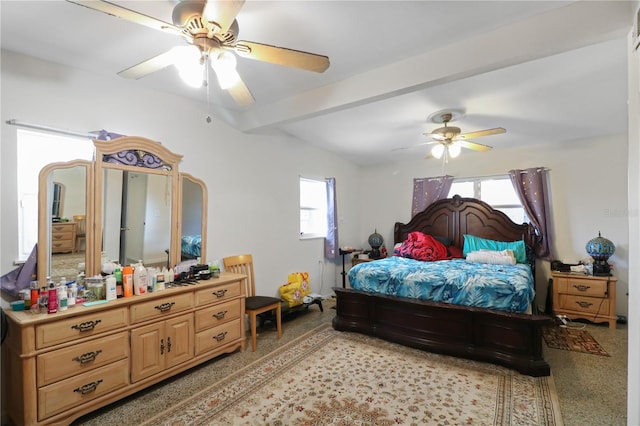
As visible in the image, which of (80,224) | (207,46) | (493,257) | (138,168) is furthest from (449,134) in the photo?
(80,224)

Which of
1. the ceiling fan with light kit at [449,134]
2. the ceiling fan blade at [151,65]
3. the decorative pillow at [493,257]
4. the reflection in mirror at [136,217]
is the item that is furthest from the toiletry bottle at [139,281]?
the decorative pillow at [493,257]

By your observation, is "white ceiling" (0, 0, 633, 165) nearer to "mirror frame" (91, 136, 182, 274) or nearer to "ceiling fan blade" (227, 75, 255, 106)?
"ceiling fan blade" (227, 75, 255, 106)

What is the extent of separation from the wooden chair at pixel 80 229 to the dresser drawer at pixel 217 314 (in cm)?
106

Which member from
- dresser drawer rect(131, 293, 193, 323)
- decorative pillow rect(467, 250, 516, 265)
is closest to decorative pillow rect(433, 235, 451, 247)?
decorative pillow rect(467, 250, 516, 265)

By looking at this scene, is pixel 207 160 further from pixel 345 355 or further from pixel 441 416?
pixel 441 416

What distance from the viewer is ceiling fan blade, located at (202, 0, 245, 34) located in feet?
4.19

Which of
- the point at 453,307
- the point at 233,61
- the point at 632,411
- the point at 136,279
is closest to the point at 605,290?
the point at 453,307

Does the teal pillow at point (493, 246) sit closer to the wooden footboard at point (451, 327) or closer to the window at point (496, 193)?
the window at point (496, 193)

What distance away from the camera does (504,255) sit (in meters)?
3.90

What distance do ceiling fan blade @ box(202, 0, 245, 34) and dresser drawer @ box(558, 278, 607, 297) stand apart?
4.67 metres

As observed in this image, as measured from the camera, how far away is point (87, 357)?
6.45 ft

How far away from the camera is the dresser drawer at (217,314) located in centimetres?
262

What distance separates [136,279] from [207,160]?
144 centimetres

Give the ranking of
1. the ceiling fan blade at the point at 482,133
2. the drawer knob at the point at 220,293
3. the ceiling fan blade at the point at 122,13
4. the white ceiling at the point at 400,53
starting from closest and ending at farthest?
the ceiling fan blade at the point at 122,13 → the white ceiling at the point at 400,53 → the drawer knob at the point at 220,293 → the ceiling fan blade at the point at 482,133
